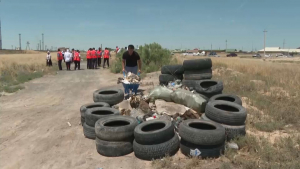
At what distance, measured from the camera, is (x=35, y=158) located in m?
4.97

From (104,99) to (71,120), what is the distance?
3.54 ft

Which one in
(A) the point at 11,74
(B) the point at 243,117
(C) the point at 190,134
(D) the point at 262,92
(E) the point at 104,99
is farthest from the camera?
(A) the point at 11,74

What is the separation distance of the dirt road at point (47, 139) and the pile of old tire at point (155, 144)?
18cm

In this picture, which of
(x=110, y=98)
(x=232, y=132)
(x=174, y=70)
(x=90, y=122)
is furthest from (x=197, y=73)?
(x=90, y=122)

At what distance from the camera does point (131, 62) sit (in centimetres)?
942

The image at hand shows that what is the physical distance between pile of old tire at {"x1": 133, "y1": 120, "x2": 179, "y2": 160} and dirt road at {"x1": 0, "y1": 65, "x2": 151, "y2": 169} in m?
0.18

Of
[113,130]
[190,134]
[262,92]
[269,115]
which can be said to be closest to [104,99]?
[113,130]

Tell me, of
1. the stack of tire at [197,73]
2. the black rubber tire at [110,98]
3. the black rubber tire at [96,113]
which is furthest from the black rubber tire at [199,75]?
the black rubber tire at [96,113]

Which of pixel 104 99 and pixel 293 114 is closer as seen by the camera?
pixel 293 114

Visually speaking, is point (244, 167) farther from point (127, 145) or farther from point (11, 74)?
point (11, 74)

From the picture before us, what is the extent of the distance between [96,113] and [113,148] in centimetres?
169

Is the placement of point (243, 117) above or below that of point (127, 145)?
above

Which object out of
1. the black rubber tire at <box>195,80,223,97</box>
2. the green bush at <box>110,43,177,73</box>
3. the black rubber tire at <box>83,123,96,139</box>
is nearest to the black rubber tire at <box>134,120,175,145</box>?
the black rubber tire at <box>83,123,96,139</box>

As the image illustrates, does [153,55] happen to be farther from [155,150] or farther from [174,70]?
[155,150]
